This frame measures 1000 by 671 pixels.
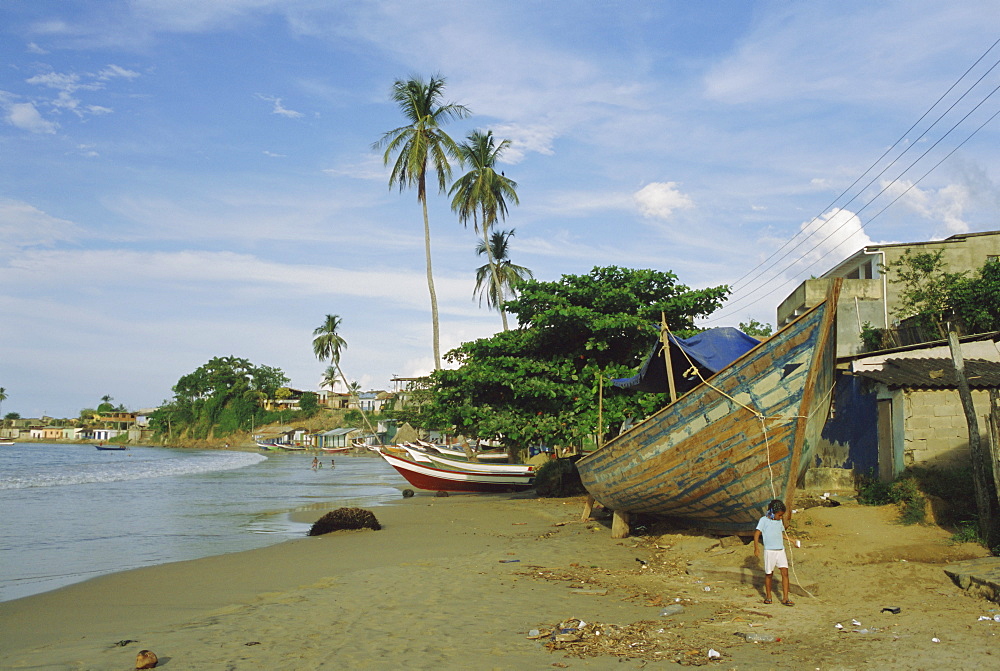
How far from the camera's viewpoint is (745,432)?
336 inches

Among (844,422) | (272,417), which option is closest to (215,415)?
(272,417)

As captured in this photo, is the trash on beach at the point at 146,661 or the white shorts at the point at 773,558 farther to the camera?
the white shorts at the point at 773,558

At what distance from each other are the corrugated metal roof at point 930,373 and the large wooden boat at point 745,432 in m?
2.71

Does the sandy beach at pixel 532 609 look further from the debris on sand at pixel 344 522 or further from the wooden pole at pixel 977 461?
the debris on sand at pixel 344 522

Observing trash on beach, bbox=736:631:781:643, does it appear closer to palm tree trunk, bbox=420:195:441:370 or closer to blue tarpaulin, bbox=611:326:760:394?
blue tarpaulin, bbox=611:326:760:394

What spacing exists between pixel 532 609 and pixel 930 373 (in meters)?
8.30

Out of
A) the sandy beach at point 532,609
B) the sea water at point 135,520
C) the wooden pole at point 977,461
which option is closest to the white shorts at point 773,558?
the sandy beach at point 532,609

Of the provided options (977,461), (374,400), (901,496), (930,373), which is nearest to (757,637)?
(977,461)

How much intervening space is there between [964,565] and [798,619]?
2.33 meters

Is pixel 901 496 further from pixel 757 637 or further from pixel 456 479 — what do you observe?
pixel 456 479

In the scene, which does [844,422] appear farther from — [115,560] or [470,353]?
[115,560]

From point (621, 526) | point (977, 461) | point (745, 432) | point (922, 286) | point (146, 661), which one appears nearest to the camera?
point (146, 661)

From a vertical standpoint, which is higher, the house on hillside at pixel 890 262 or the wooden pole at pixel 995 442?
the house on hillside at pixel 890 262

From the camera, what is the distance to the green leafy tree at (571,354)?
16.6 m
